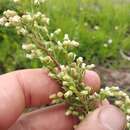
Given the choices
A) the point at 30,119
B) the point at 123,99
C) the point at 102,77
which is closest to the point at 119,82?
the point at 102,77

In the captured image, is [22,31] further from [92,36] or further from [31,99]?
[92,36]

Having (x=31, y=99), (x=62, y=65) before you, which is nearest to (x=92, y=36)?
(x=31, y=99)

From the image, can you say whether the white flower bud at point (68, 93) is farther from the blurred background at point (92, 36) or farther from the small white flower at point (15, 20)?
the blurred background at point (92, 36)

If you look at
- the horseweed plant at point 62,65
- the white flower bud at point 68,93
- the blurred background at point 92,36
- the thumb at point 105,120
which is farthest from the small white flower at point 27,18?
the blurred background at point 92,36

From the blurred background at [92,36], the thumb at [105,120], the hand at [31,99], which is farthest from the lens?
the blurred background at [92,36]

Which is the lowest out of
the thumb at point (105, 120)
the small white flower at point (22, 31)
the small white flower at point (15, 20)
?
the thumb at point (105, 120)

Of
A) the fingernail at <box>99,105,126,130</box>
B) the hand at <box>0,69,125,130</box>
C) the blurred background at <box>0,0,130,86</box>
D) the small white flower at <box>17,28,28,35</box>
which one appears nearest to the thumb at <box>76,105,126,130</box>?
the fingernail at <box>99,105,126,130</box>

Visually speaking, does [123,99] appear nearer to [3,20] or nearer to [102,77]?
[3,20]

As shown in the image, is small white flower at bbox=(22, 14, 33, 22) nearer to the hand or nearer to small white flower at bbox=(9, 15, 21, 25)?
small white flower at bbox=(9, 15, 21, 25)
